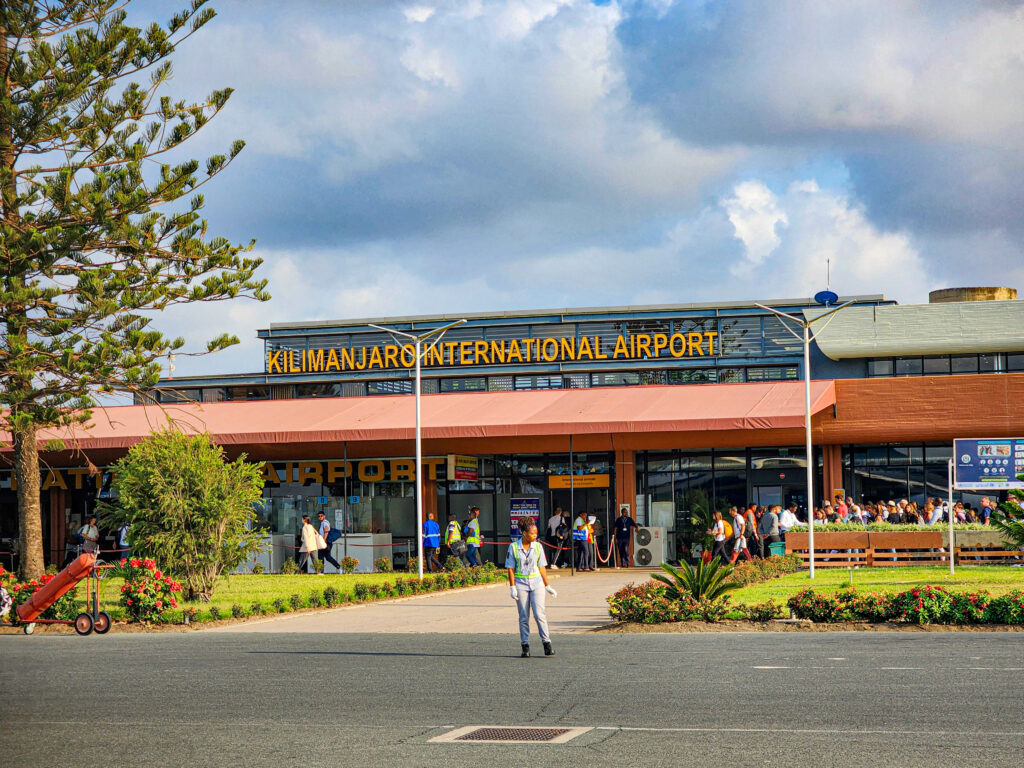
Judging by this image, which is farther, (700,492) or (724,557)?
(700,492)

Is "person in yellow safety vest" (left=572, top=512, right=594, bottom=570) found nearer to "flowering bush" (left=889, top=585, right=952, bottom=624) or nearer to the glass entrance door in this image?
the glass entrance door

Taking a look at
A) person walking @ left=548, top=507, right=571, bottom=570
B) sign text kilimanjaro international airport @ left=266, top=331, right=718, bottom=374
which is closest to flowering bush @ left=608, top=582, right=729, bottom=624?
person walking @ left=548, top=507, right=571, bottom=570

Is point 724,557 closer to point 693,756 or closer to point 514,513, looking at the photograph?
point 514,513

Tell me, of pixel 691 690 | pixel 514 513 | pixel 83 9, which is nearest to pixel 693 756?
pixel 691 690

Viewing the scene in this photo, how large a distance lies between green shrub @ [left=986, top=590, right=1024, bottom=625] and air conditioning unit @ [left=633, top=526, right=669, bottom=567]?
17.2 m

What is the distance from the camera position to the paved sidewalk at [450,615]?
18062 mm

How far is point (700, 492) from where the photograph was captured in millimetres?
35656

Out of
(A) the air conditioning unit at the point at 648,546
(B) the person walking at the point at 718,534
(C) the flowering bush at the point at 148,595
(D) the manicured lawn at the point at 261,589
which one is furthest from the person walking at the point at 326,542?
(C) the flowering bush at the point at 148,595

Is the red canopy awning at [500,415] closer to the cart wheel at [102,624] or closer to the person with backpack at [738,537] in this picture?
the person with backpack at [738,537]

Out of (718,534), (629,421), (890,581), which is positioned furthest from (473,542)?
(890,581)

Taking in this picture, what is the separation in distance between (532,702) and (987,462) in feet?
63.3

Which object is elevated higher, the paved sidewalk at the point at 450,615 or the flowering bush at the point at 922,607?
the flowering bush at the point at 922,607

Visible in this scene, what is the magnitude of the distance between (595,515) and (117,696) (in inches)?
1013

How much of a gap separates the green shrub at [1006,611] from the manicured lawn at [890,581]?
2651mm
